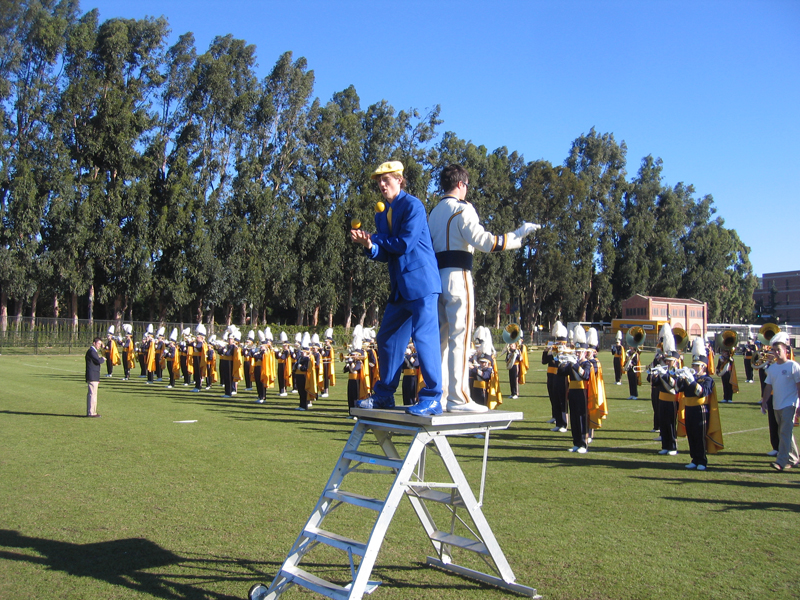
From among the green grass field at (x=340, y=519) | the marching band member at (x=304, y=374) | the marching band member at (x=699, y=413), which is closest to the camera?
the green grass field at (x=340, y=519)

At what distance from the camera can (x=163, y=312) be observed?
41594 millimetres

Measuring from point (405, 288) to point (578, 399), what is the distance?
22.9 feet

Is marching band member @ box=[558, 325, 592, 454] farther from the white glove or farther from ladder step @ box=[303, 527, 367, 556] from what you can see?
ladder step @ box=[303, 527, 367, 556]

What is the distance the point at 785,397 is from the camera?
8477mm

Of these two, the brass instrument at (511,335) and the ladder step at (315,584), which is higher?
the brass instrument at (511,335)

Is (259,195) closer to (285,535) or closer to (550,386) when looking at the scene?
(550,386)

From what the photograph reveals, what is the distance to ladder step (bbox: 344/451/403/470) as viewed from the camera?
3848 mm

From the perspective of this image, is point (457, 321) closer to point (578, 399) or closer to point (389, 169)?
point (389, 169)

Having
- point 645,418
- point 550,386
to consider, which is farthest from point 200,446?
point 645,418

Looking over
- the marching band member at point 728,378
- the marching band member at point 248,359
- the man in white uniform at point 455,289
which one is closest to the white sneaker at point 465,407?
the man in white uniform at point 455,289

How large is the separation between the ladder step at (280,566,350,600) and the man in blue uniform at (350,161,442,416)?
1.13 meters

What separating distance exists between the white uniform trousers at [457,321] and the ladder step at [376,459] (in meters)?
0.80

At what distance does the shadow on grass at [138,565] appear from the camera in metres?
4.30

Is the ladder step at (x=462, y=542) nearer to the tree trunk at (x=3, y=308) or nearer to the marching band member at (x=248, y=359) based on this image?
the marching band member at (x=248, y=359)
